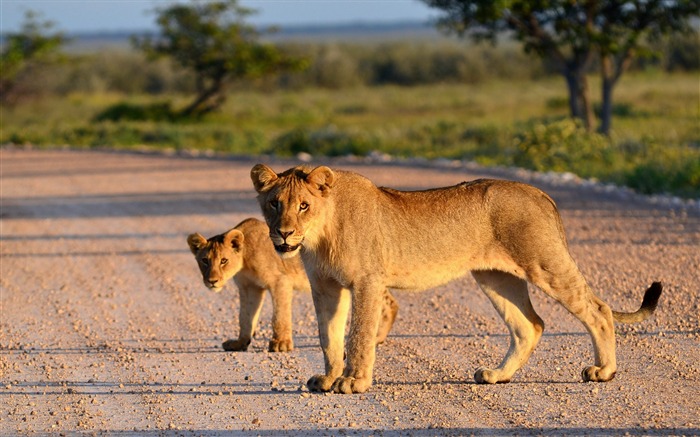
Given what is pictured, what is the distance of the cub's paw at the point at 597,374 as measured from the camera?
715cm

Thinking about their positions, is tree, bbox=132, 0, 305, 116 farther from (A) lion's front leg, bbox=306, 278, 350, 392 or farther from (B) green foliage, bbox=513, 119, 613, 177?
(A) lion's front leg, bbox=306, 278, 350, 392

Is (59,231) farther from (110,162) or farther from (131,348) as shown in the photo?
(110,162)

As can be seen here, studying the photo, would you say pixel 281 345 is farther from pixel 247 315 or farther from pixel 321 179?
pixel 321 179

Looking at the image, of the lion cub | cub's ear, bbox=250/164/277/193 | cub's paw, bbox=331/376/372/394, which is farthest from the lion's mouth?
the lion cub

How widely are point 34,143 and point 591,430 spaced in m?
25.8

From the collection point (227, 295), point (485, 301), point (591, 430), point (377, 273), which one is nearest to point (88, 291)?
point (227, 295)

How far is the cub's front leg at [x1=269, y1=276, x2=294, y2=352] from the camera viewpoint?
830 centimetres

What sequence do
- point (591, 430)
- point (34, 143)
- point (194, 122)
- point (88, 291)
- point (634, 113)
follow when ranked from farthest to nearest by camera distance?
point (194, 122), point (634, 113), point (34, 143), point (88, 291), point (591, 430)

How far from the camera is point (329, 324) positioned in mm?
7070

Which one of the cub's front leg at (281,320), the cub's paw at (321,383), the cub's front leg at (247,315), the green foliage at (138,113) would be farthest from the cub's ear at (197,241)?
the green foliage at (138,113)

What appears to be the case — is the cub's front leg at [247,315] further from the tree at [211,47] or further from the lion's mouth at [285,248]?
the tree at [211,47]

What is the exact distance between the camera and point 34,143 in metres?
30.1

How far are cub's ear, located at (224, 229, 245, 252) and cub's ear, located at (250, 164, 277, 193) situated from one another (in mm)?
1524

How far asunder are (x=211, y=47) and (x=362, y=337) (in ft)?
124
